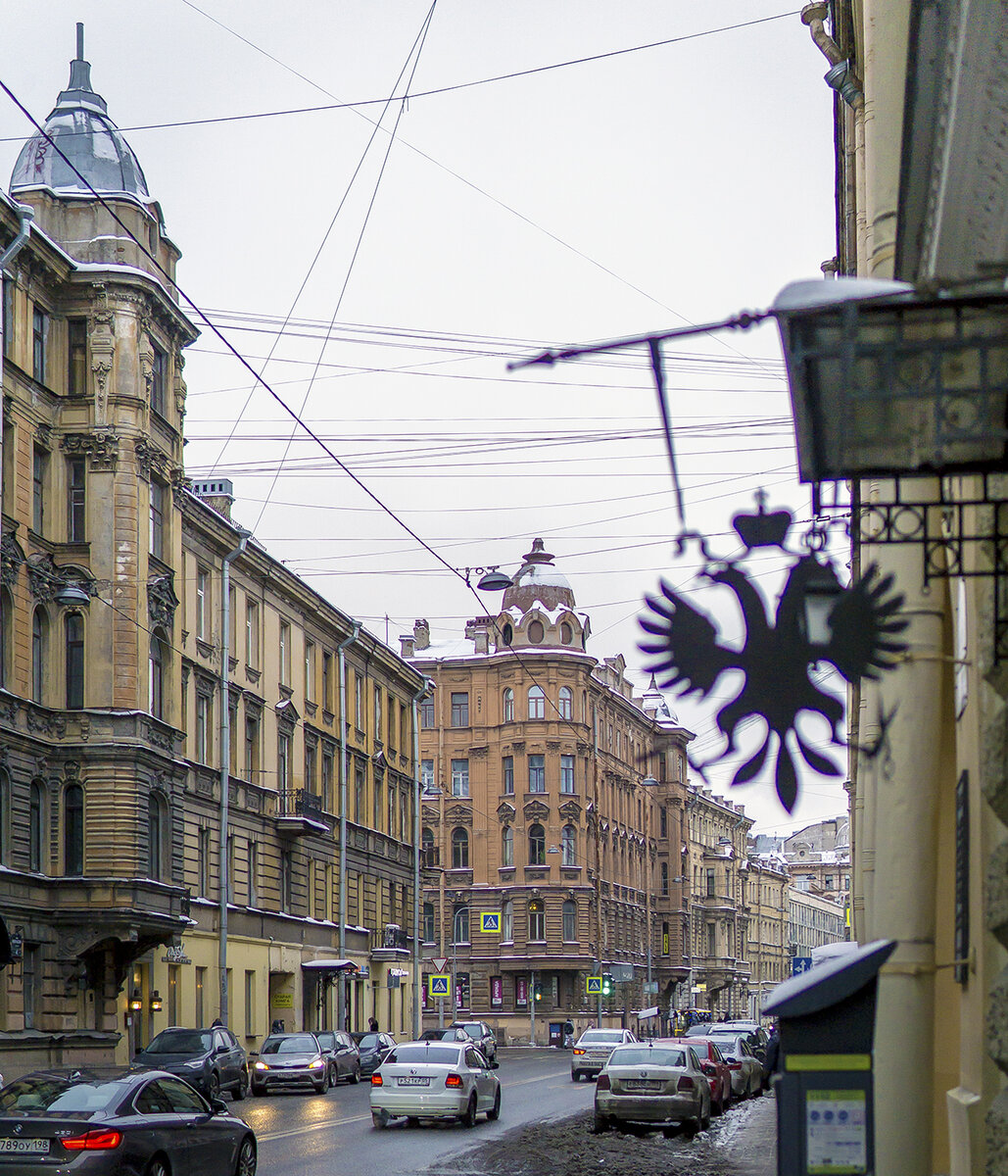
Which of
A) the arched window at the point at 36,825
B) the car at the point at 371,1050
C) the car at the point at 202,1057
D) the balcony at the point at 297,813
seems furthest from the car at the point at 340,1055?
the arched window at the point at 36,825

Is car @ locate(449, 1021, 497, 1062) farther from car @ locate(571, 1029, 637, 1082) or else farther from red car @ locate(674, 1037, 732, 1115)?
red car @ locate(674, 1037, 732, 1115)

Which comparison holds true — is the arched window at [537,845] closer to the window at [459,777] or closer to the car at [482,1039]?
the window at [459,777]

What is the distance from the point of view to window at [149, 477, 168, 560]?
137 ft

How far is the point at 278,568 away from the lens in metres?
52.4

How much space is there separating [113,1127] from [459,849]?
7424cm

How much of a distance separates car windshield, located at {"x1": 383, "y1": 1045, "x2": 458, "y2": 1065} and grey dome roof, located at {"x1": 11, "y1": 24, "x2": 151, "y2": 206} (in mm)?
22250

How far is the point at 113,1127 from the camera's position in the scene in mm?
14523

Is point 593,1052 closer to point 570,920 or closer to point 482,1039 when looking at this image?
point 482,1039

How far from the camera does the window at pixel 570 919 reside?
8506 cm

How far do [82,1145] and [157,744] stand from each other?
26.8 m

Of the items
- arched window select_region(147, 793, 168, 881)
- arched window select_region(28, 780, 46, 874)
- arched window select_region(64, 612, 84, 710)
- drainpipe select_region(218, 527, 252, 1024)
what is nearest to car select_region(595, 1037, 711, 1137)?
arched window select_region(28, 780, 46, 874)

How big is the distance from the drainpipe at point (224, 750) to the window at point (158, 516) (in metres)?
5.28

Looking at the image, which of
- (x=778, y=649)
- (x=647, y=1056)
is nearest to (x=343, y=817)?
(x=647, y=1056)

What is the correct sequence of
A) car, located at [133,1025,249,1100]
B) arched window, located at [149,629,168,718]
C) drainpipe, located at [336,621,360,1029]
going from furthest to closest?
drainpipe, located at [336,621,360,1029], arched window, located at [149,629,168,718], car, located at [133,1025,249,1100]
